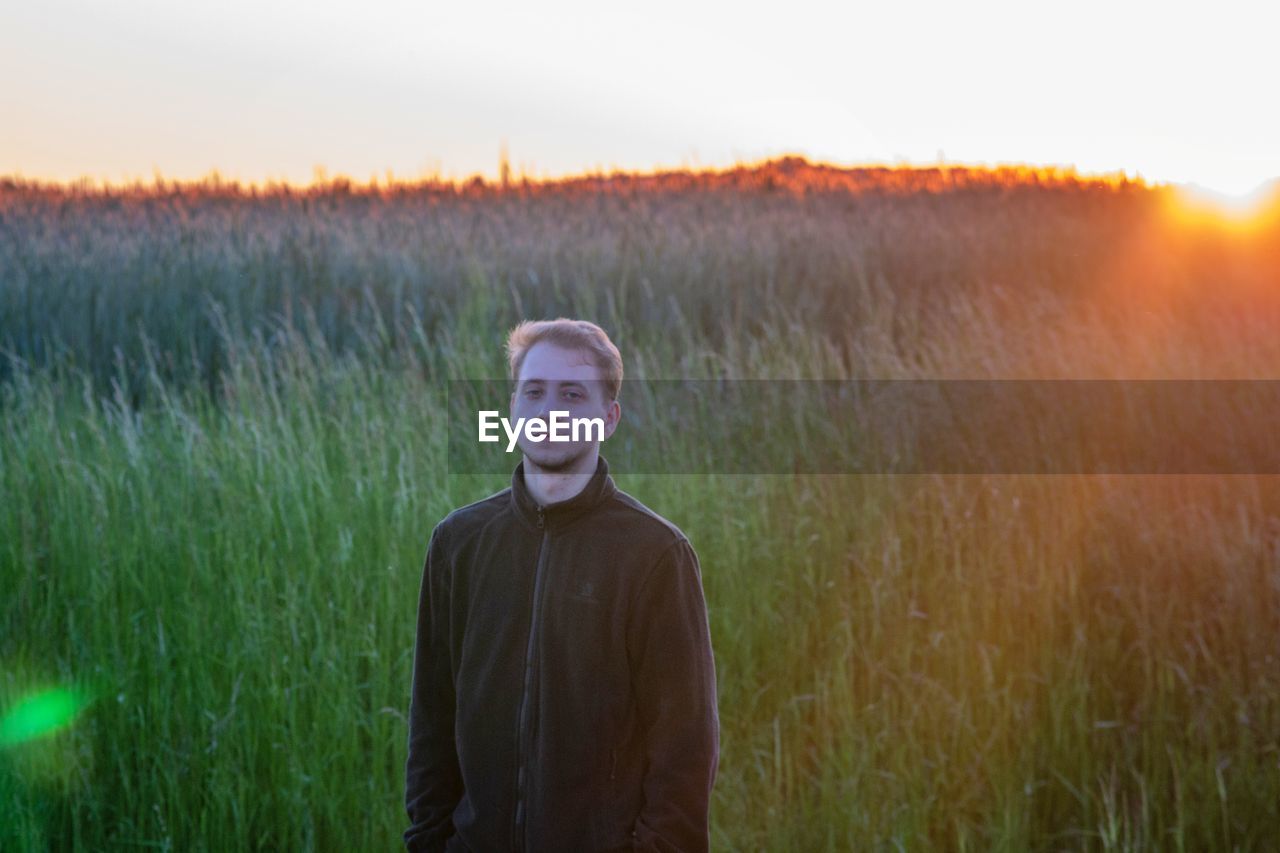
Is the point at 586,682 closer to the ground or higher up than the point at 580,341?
closer to the ground

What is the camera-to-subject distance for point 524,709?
2.04 metres

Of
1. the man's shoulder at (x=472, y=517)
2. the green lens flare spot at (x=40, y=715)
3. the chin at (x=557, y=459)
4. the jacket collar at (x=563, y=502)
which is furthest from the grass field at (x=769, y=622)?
the chin at (x=557, y=459)

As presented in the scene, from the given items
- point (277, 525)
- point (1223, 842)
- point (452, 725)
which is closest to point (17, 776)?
point (277, 525)

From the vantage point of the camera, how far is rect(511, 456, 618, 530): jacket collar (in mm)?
2023

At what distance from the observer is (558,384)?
192 cm

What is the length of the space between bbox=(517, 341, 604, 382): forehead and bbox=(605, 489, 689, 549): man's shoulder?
218mm

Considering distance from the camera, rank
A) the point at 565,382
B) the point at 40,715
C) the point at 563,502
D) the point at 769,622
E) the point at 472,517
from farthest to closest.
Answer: the point at 769,622
the point at 40,715
the point at 472,517
the point at 563,502
the point at 565,382

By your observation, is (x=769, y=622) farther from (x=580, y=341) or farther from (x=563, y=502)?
(x=580, y=341)

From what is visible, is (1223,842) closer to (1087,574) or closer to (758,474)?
(1087,574)

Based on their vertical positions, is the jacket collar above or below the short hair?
below

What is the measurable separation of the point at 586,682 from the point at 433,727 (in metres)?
0.36

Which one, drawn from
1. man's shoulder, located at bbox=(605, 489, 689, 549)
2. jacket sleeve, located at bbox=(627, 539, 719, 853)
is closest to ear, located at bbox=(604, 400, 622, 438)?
man's shoulder, located at bbox=(605, 489, 689, 549)

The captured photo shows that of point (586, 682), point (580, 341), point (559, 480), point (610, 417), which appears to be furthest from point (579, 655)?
point (580, 341)

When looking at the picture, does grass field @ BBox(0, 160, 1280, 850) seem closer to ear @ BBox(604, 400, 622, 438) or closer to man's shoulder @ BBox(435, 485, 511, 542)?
man's shoulder @ BBox(435, 485, 511, 542)
